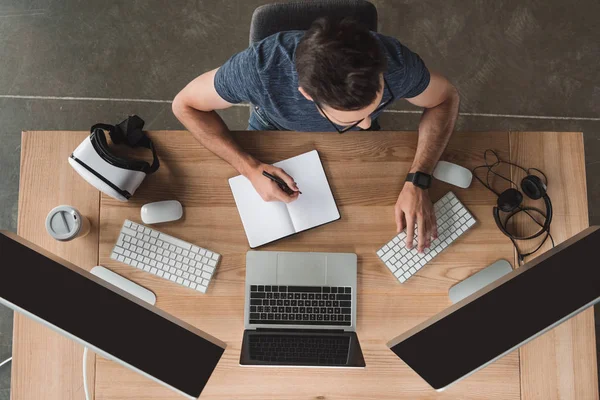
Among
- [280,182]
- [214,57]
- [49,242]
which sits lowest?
[49,242]

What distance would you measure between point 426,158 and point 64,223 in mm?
936

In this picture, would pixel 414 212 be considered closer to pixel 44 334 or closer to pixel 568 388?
pixel 568 388

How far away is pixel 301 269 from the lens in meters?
1.30

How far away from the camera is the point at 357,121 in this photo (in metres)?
1.19

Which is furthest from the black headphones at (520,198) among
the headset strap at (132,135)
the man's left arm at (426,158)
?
the headset strap at (132,135)

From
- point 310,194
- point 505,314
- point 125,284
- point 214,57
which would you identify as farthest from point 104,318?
point 214,57

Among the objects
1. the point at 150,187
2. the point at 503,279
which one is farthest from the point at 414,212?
the point at 150,187

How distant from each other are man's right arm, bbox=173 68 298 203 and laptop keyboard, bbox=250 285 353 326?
242mm

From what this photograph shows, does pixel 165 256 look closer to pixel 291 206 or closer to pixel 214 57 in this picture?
pixel 291 206

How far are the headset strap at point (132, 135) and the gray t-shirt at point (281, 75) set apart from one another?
23 cm

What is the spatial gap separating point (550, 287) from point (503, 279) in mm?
83

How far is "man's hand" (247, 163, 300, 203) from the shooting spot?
1.30 meters

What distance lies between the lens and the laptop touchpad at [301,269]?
1297 mm

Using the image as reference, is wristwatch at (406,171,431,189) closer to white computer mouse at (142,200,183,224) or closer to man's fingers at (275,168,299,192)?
man's fingers at (275,168,299,192)
